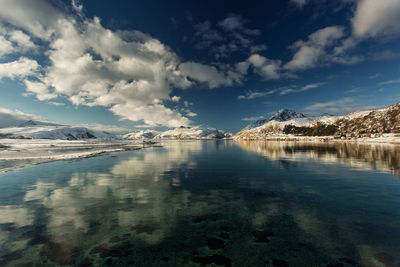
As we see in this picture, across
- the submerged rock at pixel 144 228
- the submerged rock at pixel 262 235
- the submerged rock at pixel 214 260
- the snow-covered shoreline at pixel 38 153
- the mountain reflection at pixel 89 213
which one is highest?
the snow-covered shoreline at pixel 38 153

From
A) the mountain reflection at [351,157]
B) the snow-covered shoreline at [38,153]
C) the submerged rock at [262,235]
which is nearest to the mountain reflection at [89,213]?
the submerged rock at [262,235]

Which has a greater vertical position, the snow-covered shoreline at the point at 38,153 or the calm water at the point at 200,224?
the snow-covered shoreline at the point at 38,153

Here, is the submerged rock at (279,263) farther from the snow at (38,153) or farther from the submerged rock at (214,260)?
the snow at (38,153)

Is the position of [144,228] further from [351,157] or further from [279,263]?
[351,157]

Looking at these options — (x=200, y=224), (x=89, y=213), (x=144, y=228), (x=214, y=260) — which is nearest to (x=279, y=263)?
(x=214, y=260)

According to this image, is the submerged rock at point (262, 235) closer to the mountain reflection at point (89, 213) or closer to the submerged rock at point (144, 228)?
the mountain reflection at point (89, 213)

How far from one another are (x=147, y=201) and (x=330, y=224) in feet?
47.9

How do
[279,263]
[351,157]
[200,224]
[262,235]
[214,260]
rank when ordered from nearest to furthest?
[279,263] < [214,260] < [262,235] < [200,224] < [351,157]

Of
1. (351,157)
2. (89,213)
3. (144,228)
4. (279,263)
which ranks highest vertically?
(351,157)

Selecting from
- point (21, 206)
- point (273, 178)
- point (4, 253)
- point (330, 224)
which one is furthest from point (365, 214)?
point (21, 206)

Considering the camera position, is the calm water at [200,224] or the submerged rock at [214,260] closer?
the submerged rock at [214,260]

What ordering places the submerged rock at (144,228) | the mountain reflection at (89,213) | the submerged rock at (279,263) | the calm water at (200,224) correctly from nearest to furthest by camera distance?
the submerged rock at (279,263)
the calm water at (200,224)
the mountain reflection at (89,213)
the submerged rock at (144,228)

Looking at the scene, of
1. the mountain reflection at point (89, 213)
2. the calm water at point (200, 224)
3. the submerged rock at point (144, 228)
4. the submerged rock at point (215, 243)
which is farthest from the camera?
the submerged rock at point (144, 228)

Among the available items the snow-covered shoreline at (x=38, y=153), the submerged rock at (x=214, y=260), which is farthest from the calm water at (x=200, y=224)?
the snow-covered shoreline at (x=38, y=153)
